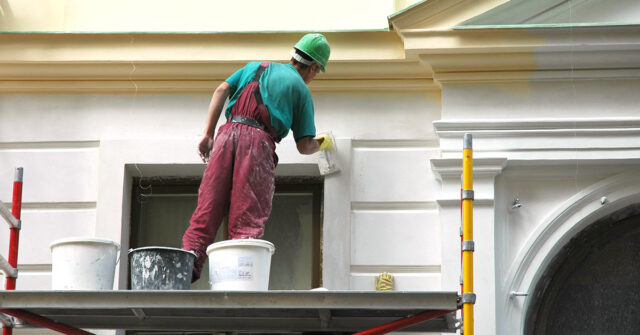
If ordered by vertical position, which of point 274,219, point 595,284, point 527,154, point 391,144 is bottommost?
point 595,284

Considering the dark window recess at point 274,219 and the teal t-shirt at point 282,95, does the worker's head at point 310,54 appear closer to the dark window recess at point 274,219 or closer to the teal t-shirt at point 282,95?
the teal t-shirt at point 282,95

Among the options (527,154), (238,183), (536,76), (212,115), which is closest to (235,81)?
(212,115)

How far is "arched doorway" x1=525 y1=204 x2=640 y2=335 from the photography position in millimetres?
9281

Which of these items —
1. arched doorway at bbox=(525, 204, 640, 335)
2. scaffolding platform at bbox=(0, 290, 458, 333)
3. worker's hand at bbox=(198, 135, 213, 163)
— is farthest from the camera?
arched doorway at bbox=(525, 204, 640, 335)

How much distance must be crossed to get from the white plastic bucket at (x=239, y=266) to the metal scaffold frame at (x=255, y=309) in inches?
6.1

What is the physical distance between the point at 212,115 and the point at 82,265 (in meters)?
1.32

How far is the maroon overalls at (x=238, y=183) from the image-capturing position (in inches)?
322

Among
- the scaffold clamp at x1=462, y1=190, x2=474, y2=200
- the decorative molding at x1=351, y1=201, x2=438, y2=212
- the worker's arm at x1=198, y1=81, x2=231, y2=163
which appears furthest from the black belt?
the scaffold clamp at x1=462, y1=190, x2=474, y2=200

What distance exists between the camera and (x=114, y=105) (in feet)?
32.3

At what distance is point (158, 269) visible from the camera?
7629mm

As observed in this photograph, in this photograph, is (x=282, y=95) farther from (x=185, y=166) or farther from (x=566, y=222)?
(x=566, y=222)

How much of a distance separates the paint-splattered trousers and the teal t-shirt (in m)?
0.17

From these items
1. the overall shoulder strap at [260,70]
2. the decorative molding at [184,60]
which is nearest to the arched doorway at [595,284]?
the decorative molding at [184,60]

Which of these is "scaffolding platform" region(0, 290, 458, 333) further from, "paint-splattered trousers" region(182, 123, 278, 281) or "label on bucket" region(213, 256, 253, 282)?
"paint-splattered trousers" region(182, 123, 278, 281)
